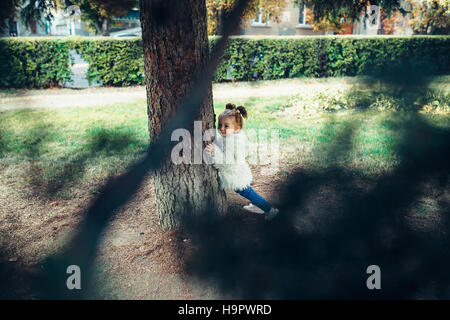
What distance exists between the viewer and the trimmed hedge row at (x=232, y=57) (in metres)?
9.20

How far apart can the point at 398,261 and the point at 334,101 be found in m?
4.88

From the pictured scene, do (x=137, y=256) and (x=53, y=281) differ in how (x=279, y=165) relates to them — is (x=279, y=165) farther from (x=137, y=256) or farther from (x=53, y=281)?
(x=53, y=281)

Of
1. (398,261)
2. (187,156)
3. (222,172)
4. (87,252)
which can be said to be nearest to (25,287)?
(87,252)

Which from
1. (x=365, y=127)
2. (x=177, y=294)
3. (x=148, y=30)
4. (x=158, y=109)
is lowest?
(x=177, y=294)

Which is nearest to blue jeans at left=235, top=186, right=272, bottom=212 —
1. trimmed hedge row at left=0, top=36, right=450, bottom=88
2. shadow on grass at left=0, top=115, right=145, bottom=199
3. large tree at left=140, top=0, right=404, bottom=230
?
large tree at left=140, top=0, right=404, bottom=230

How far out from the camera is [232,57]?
1035cm

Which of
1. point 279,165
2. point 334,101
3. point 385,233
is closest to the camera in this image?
point 385,233

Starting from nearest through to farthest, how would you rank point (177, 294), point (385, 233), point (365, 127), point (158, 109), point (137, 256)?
point (177, 294) < point (158, 109) < point (137, 256) < point (385, 233) < point (365, 127)

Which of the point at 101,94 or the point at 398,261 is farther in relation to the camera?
the point at 101,94

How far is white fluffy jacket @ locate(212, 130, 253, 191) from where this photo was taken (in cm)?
245

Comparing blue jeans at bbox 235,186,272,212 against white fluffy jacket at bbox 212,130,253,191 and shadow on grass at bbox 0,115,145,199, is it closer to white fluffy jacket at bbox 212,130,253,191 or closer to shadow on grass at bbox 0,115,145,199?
white fluffy jacket at bbox 212,130,253,191

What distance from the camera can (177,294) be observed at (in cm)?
194

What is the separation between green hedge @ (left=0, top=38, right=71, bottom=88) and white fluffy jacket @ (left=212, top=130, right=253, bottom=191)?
346 inches

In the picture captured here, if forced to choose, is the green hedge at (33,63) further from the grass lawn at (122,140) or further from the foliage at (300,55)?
the foliage at (300,55)
